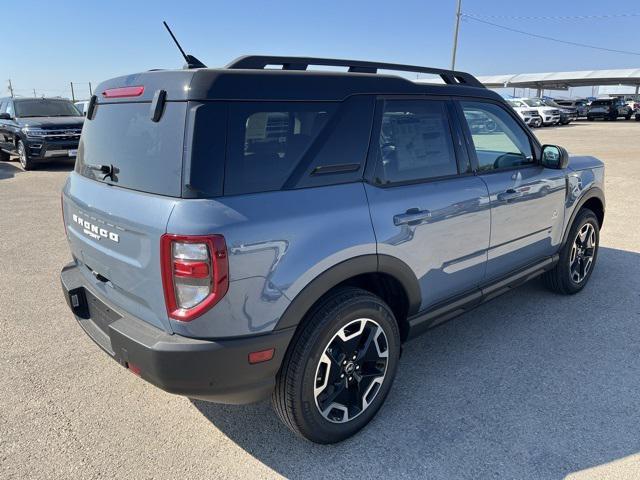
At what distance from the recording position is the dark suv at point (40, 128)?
12.0 metres

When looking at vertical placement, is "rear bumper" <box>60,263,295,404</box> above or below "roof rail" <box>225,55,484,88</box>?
below

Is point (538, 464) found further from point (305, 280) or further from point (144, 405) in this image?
point (144, 405)

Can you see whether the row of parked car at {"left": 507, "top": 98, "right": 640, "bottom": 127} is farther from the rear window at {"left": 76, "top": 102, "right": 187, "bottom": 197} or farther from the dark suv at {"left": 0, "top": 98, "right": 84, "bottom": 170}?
the rear window at {"left": 76, "top": 102, "right": 187, "bottom": 197}

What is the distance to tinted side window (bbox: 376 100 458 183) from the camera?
2.62 meters

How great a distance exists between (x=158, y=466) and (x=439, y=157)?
227cm

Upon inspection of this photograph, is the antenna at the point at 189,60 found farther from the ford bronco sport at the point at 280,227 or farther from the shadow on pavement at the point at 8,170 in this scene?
the shadow on pavement at the point at 8,170

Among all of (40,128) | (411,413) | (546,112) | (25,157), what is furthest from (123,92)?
(546,112)

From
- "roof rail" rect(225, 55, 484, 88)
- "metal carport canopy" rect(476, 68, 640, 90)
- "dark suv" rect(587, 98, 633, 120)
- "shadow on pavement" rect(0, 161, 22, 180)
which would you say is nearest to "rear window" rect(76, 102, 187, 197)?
"roof rail" rect(225, 55, 484, 88)

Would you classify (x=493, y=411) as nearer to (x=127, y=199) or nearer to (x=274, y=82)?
(x=274, y=82)

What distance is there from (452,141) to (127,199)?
6.32ft

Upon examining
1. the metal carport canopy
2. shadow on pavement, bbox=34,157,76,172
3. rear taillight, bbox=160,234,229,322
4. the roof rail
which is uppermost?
the metal carport canopy

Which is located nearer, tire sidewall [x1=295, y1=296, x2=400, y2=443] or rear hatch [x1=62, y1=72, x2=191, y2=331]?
rear hatch [x1=62, y1=72, x2=191, y2=331]

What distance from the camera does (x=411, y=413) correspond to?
2.75 meters

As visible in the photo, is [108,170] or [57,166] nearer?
[108,170]
